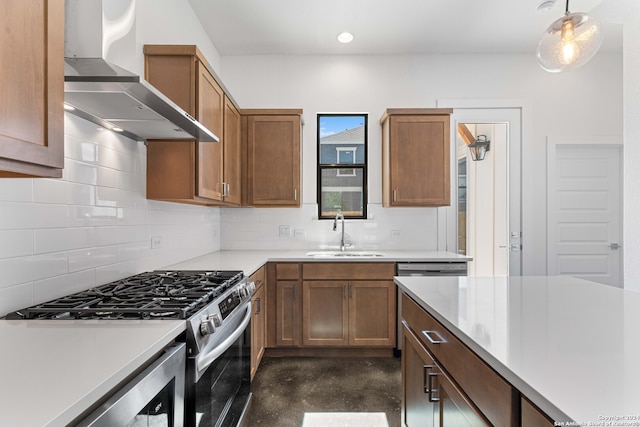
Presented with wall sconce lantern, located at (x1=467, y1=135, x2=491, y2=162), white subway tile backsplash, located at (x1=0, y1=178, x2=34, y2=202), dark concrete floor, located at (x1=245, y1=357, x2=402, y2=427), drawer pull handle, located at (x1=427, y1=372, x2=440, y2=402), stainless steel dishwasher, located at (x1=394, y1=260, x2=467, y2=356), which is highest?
wall sconce lantern, located at (x1=467, y1=135, x2=491, y2=162)

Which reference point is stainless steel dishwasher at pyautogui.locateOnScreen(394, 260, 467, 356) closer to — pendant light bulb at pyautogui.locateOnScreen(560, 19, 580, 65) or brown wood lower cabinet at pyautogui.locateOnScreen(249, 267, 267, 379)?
brown wood lower cabinet at pyautogui.locateOnScreen(249, 267, 267, 379)

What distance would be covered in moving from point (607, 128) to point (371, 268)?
2976 mm

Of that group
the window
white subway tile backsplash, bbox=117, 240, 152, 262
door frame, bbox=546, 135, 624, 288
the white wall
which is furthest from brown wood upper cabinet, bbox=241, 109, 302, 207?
door frame, bbox=546, 135, 624, 288

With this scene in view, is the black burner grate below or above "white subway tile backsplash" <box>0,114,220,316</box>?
below

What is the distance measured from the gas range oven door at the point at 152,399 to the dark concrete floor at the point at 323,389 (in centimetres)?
123

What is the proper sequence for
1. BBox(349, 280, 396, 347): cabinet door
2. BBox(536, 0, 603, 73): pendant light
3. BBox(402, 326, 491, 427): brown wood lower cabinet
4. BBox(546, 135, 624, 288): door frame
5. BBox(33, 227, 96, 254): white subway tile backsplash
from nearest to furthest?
BBox(402, 326, 491, 427): brown wood lower cabinet, BBox(33, 227, 96, 254): white subway tile backsplash, BBox(536, 0, 603, 73): pendant light, BBox(349, 280, 396, 347): cabinet door, BBox(546, 135, 624, 288): door frame

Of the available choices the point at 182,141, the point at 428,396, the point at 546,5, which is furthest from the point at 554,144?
the point at 182,141

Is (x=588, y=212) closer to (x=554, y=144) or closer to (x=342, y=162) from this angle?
(x=554, y=144)

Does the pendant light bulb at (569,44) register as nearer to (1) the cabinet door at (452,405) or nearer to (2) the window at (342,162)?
(1) the cabinet door at (452,405)

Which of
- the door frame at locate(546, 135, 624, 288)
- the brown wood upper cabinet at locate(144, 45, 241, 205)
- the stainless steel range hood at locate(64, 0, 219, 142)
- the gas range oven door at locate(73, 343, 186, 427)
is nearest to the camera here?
the gas range oven door at locate(73, 343, 186, 427)

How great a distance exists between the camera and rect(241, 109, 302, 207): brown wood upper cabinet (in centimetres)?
335

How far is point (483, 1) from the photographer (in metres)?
2.82

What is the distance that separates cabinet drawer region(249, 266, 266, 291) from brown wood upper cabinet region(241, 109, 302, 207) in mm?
805

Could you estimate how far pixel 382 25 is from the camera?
3178 mm
